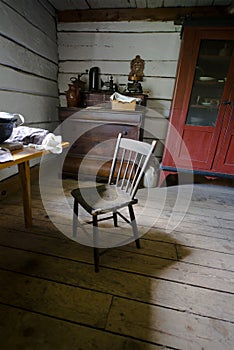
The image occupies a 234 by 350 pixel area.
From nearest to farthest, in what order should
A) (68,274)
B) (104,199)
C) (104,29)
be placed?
(68,274) < (104,199) < (104,29)

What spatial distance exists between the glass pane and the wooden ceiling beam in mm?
507

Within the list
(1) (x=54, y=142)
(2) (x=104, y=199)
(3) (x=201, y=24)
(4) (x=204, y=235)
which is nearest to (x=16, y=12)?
(1) (x=54, y=142)

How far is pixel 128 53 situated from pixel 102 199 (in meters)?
2.17

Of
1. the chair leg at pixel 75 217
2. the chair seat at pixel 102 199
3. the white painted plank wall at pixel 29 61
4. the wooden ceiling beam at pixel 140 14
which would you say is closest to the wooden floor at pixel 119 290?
the chair leg at pixel 75 217

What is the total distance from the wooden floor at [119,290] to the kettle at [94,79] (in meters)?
1.79

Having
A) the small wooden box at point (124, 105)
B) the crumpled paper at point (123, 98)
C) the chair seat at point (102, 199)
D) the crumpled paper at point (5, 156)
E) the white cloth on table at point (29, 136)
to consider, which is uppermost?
the crumpled paper at point (123, 98)

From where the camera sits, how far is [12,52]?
6.08ft

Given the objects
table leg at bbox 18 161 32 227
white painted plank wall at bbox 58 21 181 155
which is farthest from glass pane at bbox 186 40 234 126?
table leg at bbox 18 161 32 227

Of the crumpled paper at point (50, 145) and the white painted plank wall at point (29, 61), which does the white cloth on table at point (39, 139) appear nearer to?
the crumpled paper at point (50, 145)

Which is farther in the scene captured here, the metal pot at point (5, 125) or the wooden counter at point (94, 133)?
the wooden counter at point (94, 133)

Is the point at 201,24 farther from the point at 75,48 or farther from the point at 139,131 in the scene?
the point at 75,48

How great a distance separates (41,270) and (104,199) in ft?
1.90

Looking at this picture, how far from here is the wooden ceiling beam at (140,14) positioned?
2.21m

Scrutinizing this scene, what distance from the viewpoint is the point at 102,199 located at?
4.19 ft
